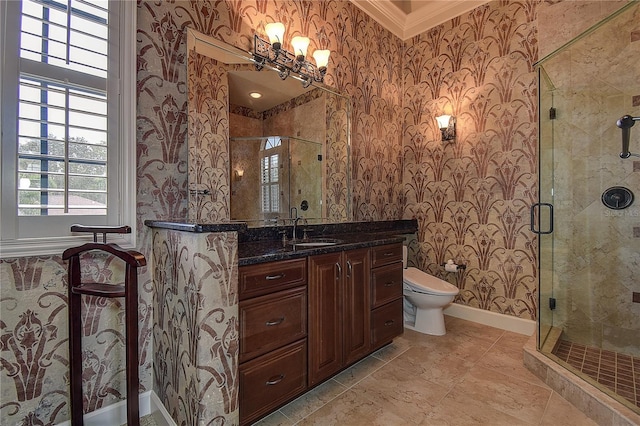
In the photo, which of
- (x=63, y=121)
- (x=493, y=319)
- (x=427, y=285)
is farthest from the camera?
(x=493, y=319)

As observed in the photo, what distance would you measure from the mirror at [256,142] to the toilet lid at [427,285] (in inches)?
32.2

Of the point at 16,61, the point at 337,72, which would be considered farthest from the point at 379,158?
the point at 16,61

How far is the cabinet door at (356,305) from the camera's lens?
6.01 feet

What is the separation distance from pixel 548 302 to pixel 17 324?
3252 millimetres

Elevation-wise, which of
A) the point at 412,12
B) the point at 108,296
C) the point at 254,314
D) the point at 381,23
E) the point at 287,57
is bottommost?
the point at 254,314

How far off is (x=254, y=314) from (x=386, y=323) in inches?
45.2

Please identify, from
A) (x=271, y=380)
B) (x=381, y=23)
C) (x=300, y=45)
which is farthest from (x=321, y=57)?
(x=271, y=380)

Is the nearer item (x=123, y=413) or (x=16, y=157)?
(x=16, y=157)

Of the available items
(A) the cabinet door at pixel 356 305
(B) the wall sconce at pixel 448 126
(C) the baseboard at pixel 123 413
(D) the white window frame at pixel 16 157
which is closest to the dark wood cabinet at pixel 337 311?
(A) the cabinet door at pixel 356 305

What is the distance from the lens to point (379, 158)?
3.11m

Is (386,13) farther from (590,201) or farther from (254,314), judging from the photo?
(254,314)

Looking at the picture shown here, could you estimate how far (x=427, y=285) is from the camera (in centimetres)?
248

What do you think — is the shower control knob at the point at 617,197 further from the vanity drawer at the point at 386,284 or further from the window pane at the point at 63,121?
the window pane at the point at 63,121

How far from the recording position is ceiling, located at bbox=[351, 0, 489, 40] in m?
2.85
